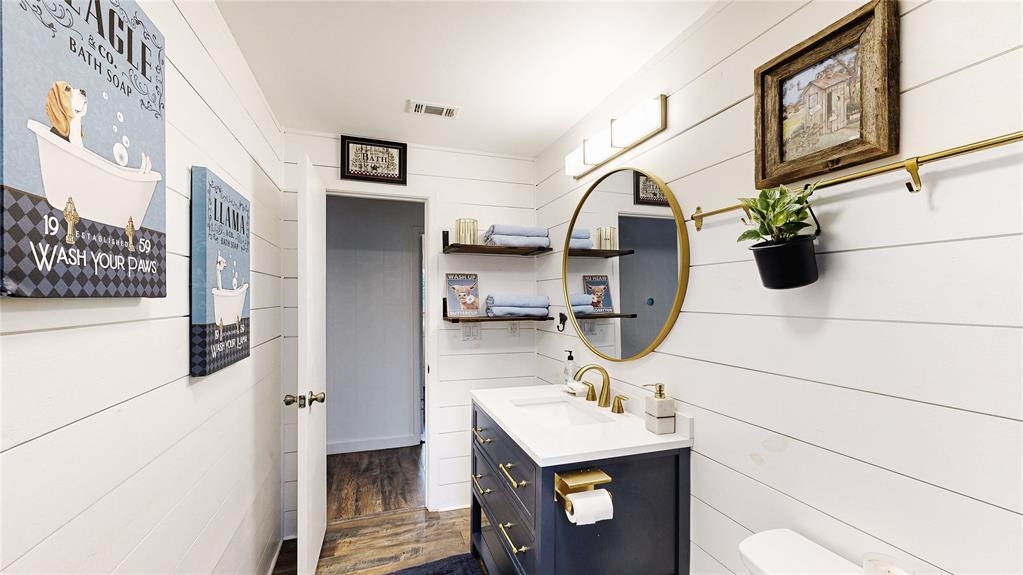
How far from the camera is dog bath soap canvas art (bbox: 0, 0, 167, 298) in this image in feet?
2.08

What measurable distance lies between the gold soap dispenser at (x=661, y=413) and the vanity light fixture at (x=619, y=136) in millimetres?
1003

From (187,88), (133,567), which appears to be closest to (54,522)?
(133,567)

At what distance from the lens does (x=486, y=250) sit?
2.65 metres

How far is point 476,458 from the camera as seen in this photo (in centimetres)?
220

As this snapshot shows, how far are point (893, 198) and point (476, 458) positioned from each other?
1.92 m

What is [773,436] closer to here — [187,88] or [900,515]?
[900,515]

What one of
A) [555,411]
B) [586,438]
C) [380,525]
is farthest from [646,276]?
[380,525]

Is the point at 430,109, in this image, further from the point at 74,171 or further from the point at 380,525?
the point at 380,525

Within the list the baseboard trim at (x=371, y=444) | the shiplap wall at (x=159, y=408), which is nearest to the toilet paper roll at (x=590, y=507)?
the shiplap wall at (x=159, y=408)

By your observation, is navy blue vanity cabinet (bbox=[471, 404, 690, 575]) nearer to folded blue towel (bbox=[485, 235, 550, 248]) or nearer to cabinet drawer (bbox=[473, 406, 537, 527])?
cabinet drawer (bbox=[473, 406, 537, 527])

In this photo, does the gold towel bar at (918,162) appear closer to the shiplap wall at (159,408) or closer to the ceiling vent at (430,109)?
the shiplap wall at (159,408)

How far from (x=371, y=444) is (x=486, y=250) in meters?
2.25

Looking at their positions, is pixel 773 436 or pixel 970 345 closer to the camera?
pixel 970 345

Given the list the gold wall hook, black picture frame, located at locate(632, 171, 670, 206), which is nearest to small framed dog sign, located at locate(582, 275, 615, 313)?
black picture frame, located at locate(632, 171, 670, 206)
